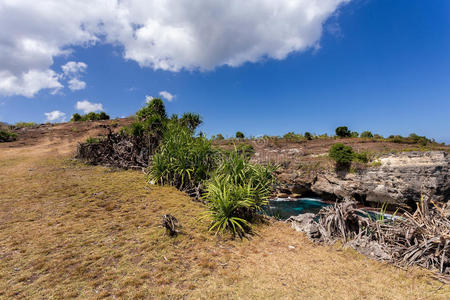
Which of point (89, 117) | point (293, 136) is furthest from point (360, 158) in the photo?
point (89, 117)

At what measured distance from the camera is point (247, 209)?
4750mm

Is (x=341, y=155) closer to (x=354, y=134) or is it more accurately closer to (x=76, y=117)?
(x=354, y=134)

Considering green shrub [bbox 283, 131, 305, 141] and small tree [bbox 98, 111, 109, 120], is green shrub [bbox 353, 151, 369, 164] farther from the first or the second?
small tree [bbox 98, 111, 109, 120]

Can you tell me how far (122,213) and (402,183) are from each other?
61.5 feet

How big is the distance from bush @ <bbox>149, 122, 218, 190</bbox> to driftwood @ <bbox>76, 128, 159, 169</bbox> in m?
1.97

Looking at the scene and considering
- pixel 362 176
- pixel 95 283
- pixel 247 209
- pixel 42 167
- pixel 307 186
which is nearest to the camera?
pixel 95 283

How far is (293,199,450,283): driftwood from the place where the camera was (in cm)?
304

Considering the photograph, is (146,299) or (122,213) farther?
(122,213)

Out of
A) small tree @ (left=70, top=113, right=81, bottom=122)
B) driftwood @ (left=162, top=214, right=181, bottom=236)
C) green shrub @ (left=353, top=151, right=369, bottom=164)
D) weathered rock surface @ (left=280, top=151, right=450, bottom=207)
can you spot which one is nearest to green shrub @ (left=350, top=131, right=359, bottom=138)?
weathered rock surface @ (left=280, top=151, right=450, bottom=207)

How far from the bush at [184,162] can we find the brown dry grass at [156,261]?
1551 mm

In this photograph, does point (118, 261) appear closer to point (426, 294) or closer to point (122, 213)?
point (122, 213)

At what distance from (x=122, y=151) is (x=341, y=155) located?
1686 cm

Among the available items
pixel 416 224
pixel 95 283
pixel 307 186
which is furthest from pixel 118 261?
pixel 307 186

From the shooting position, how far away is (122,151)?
8.91 meters
